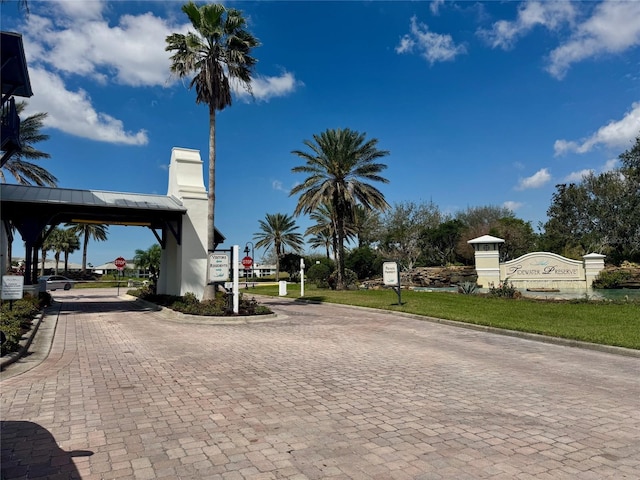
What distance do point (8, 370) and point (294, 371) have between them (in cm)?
Answer: 488

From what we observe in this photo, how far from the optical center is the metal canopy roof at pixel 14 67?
13523 mm

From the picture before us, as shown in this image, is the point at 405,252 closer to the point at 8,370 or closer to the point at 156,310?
the point at 156,310

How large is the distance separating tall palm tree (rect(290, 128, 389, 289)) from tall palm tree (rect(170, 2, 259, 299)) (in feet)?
36.9

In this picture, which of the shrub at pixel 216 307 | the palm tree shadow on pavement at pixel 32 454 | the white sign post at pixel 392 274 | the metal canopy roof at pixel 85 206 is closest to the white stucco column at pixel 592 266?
the white sign post at pixel 392 274

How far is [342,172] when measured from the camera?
29391 millimetres

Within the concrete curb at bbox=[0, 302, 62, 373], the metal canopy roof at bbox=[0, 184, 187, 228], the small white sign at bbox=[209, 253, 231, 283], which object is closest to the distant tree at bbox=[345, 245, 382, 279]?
the metal canopy roof at bbox=[0, 184, 187, 228]

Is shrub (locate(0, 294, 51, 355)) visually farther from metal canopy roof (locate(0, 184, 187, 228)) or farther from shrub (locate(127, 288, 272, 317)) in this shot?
shrub (locate(127, 288, 272, 317))

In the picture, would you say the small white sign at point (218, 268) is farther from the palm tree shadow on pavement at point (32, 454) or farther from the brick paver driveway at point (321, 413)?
the palm tree shadow on pavement at point (32, 454)

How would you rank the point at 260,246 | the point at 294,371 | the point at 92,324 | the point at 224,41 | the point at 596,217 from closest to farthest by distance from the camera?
the point at 294,371 < the point at 92,324 < the point at 224,41 < the point at 596,217 < the point at 260,246

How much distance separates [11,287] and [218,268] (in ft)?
21.3

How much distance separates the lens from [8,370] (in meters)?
7.49

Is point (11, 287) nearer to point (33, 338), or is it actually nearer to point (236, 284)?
point (33, 338)

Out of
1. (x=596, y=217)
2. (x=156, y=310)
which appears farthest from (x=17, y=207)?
(x=596, y=217)

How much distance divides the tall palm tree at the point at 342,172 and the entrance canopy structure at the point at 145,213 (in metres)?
8.70
